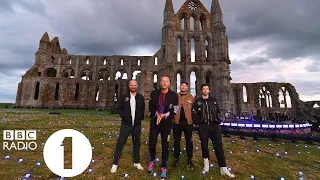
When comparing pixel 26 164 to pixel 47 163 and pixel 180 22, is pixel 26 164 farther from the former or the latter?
pixel 180 22

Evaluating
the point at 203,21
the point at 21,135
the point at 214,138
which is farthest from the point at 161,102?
the point at 203,21

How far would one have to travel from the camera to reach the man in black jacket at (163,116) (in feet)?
11.9

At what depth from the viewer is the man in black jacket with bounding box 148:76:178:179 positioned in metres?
3.63

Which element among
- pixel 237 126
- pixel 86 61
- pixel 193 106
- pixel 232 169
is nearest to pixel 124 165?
pixel 193 106

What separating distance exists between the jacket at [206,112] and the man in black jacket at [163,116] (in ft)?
2.00

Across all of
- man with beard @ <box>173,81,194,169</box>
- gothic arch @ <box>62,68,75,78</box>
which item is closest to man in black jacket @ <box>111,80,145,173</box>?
man with beard @ <box>173,81,194,169</box>

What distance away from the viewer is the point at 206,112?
3881 millimetres

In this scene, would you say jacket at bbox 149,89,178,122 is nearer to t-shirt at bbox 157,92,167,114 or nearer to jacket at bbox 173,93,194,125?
t-shirt at bbox 157,92,167,114

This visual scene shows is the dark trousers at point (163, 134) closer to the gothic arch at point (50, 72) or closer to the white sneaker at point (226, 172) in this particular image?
the white sneaker at point (226, 172)

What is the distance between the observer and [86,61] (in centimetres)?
4512

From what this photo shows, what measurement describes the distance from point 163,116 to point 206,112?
1110mm

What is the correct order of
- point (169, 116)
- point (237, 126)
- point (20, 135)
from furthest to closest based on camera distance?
1. point (237, 126)
2. point (20, 135)
3. point (169, 116)

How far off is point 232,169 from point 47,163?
15.5ft

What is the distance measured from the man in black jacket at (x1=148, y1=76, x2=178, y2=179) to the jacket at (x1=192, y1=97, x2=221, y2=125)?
2.00 ft
